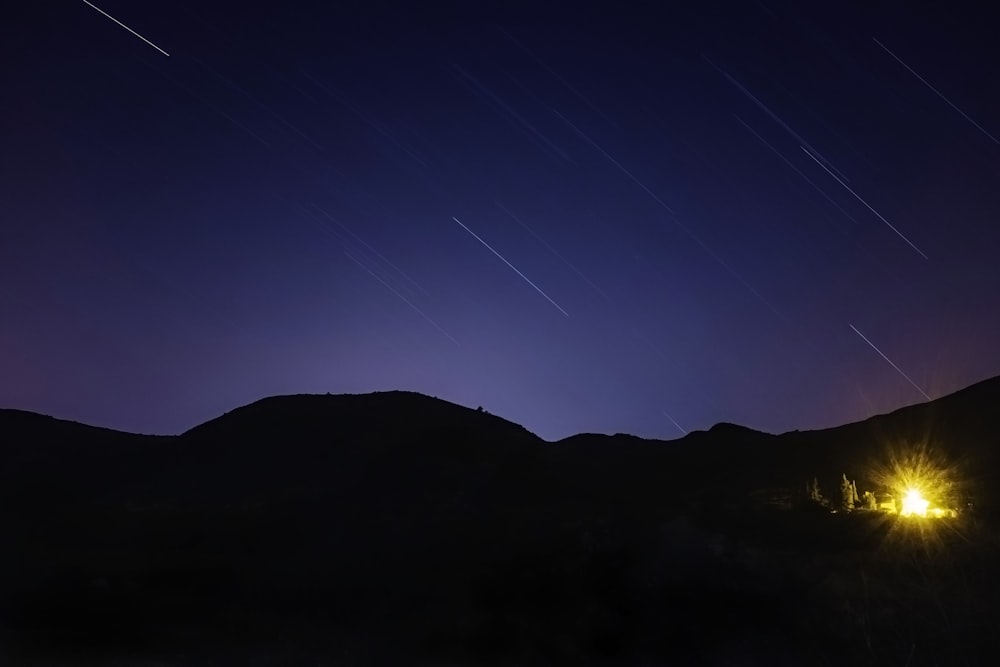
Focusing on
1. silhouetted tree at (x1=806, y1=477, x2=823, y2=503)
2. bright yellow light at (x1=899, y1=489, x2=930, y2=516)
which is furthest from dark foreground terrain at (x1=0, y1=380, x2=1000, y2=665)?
bright yellow light at (x1=899, y1=489, x2=930, y2=516)

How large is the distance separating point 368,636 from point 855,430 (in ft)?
120

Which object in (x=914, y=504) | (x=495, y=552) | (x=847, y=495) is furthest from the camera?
(x=495, y=552)

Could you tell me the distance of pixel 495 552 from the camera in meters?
37.2

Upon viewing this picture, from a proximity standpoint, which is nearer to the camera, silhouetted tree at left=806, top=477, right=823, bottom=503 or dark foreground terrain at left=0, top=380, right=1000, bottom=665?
dark foreground terrain at left=0, top=380, right=1000, bottom=665

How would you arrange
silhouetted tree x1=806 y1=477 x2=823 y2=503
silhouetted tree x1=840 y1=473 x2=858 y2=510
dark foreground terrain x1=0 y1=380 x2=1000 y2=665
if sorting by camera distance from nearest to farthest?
dark foreground terrain x1=0 y1=380 x2=1000 y2=665 → silhouetted tree x1=840 y1=473 x2=858 y2=510 → silhouetted tree x1=806 y1=477 x2=823 y2=503

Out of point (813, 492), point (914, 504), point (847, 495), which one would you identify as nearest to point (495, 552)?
point (813, 492)

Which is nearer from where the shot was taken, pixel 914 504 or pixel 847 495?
pixel 914 504

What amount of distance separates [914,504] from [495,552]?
21886 mm

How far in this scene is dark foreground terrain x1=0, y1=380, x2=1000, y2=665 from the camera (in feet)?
90.1

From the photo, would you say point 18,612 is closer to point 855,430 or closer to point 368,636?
point 368,636

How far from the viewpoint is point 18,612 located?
31.5 metres

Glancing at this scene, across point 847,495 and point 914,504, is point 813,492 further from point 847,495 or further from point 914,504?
point 914,504

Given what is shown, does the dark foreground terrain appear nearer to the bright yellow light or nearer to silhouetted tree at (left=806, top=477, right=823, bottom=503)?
silhouetted tree at (left=806, top=477, right=823, bottom=503)

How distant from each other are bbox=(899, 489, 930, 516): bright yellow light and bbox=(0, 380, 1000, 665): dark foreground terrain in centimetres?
106
